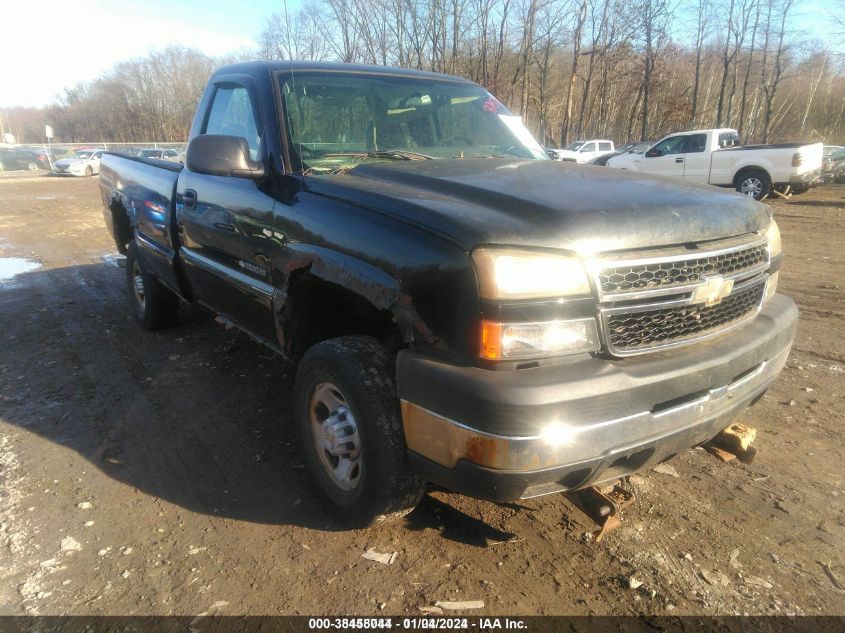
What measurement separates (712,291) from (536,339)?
0.77m

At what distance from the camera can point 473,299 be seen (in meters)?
1.84

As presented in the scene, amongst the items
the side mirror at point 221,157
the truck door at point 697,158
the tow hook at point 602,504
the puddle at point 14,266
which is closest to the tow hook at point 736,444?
the tow hook at point 602,504

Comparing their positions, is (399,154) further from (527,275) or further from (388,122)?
(527,275)

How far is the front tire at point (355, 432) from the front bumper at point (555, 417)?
5.4 inches

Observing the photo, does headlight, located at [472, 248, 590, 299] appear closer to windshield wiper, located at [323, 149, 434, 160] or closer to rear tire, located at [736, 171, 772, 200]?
windshield wiper, located at [323, 149, 434, 160]

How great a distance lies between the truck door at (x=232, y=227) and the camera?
2990 mm

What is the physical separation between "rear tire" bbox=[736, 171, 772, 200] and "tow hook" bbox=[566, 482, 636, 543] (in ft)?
49.8

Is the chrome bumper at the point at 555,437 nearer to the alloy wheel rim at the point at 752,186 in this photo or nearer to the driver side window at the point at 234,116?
the driver side window at the point at 234,116

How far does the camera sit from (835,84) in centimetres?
4044

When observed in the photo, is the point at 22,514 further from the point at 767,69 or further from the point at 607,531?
the point at 767,69

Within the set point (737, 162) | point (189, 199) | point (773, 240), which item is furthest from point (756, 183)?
point (189, 199)

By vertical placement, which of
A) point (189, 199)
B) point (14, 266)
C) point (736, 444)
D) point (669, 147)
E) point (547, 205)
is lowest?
point (14, 266)

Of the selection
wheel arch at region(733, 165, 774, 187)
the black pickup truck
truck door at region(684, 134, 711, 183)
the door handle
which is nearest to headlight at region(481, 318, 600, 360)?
the black pickup truck

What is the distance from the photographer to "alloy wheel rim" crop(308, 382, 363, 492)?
243 cm
